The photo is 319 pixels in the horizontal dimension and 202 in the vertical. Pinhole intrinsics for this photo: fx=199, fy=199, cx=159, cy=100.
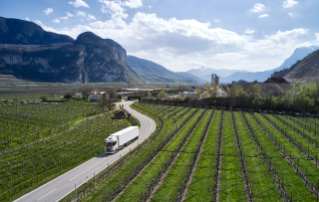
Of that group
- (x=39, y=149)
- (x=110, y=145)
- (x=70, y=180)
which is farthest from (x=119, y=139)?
(x=39, y=149)

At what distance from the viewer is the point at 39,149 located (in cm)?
3609

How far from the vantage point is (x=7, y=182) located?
25.1 meters

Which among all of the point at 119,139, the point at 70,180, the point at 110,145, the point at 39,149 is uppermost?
the point at 119,139

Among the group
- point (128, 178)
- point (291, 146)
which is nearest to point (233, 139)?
point (291, 146)

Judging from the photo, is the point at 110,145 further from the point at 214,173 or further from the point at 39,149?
the point at 214,173

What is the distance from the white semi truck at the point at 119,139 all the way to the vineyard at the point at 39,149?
2.88 meters

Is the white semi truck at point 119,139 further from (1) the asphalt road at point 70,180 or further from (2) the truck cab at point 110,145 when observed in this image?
(1) the asphalt road at point 70,180

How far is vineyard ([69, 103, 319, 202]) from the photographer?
22.3 m

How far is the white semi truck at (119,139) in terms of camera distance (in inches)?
1427

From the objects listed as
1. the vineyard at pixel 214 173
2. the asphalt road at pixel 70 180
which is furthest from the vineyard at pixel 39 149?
the vineyard at pixel 214 173

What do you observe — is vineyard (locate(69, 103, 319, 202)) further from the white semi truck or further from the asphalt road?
the white semi truck

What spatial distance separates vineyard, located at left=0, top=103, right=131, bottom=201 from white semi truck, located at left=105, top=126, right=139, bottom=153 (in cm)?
288

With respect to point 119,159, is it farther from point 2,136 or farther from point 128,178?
point 2,136

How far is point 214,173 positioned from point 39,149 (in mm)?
30642
